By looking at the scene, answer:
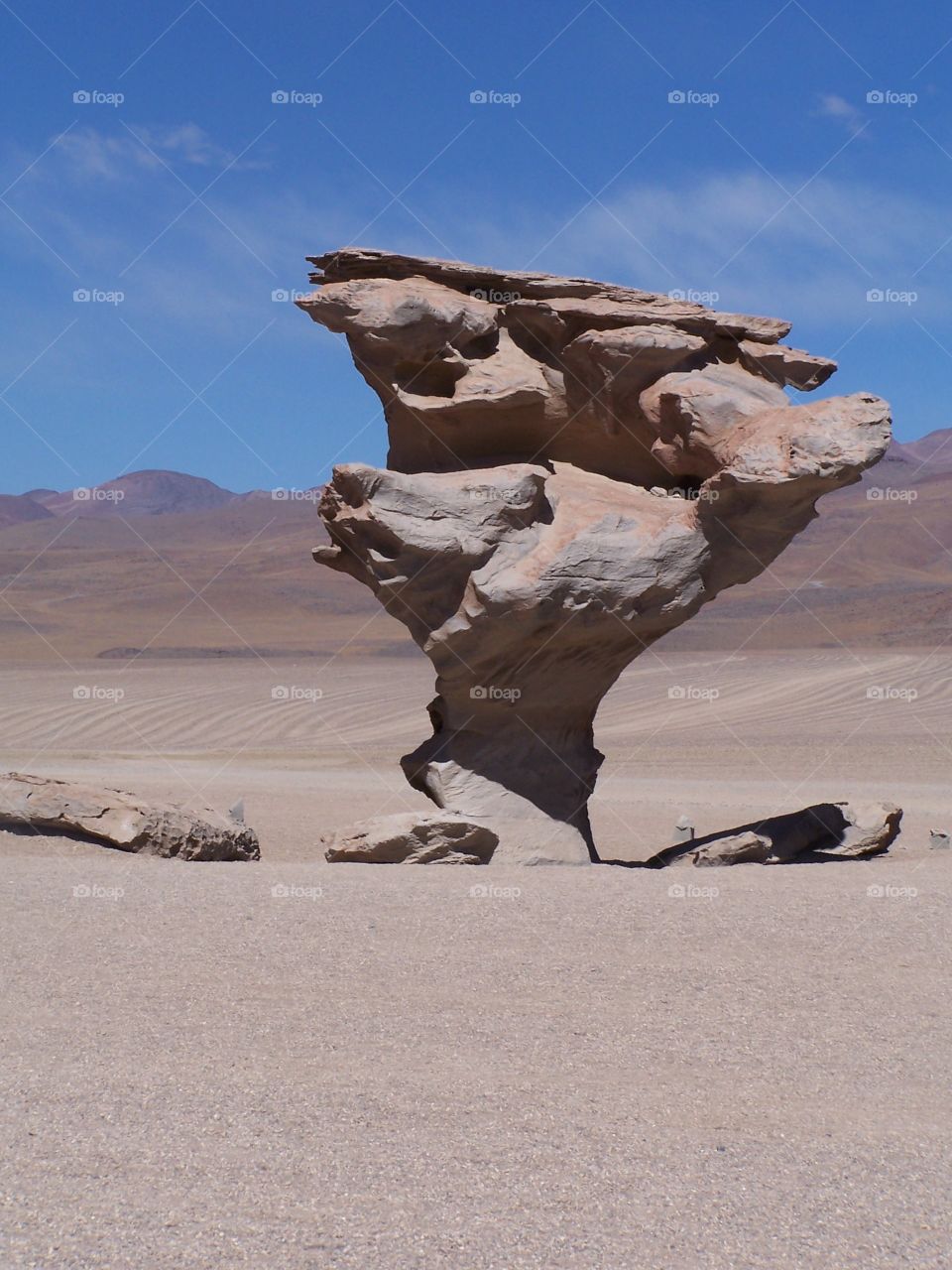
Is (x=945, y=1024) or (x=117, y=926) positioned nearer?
(x=945, y=1024)

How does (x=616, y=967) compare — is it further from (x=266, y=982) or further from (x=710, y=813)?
(x=710, y=813)

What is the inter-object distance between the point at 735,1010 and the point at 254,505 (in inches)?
4402

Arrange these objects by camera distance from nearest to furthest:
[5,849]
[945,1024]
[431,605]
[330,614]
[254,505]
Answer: [945,1024] → [5,849] → [431,605] → [330,614] → [254,505]

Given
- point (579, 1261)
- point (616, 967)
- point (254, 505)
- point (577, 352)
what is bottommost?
point (579, 1261)

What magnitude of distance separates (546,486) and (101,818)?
3460mm

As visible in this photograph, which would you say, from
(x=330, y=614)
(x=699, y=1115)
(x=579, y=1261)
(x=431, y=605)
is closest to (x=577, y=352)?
(x=431, y=605)

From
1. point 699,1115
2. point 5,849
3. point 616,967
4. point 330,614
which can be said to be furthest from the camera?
point 330,614

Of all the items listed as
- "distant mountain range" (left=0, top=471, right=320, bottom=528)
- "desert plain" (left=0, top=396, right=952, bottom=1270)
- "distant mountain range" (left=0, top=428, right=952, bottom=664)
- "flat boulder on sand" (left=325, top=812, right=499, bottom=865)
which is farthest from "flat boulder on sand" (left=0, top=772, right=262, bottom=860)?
"distant mountain range" (left=0, top=471, right=320, bottom=528)

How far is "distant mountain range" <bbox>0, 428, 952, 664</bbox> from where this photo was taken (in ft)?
154

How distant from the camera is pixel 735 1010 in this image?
5.00 metres

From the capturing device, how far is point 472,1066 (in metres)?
4.37

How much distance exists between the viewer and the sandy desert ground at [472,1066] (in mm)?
3299

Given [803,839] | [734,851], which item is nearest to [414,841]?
[734,851]

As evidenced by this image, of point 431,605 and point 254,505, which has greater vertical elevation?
point 254,505
